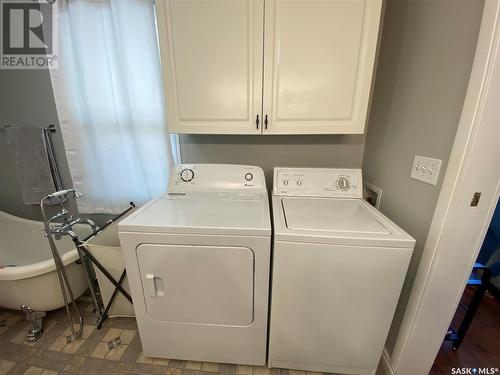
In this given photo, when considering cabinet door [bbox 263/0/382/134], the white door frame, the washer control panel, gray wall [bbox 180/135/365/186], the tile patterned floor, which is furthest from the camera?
gray wall [bbox 180/135/365/186]

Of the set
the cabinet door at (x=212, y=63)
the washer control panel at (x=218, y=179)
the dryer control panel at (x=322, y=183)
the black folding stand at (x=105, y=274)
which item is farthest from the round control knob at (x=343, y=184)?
the black folding stand at (x=105, y=274)

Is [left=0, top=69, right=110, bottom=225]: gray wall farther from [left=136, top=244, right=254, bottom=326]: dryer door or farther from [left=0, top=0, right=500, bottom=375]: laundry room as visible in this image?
[left=136, top=244, right=254, bottom=326]: dryer door

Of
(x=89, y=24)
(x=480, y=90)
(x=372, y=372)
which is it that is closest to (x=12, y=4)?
(x=89, y=24)

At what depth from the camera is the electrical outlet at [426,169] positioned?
38.6 inches

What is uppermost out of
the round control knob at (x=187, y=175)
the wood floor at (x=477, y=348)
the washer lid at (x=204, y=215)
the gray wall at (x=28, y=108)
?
the gray wall at (x=28, y=108)

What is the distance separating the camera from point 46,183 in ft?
6.38

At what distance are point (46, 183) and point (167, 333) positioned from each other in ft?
5.99

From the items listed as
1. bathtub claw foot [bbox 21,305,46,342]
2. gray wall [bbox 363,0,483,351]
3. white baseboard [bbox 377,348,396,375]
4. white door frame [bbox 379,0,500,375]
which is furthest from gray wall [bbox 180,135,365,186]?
bathtub claw foot [bbox 21,305,46,342]

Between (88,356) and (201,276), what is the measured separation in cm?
108

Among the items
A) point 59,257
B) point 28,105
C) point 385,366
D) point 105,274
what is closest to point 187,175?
point 105,274

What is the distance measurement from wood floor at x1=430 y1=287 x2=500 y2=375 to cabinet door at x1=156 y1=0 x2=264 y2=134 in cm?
193

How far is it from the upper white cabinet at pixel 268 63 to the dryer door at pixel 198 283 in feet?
2.59

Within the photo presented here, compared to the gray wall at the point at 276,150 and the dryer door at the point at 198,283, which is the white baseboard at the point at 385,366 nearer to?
the dryer door at the point at 198,283

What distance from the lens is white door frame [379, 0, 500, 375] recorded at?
2.54 feet
